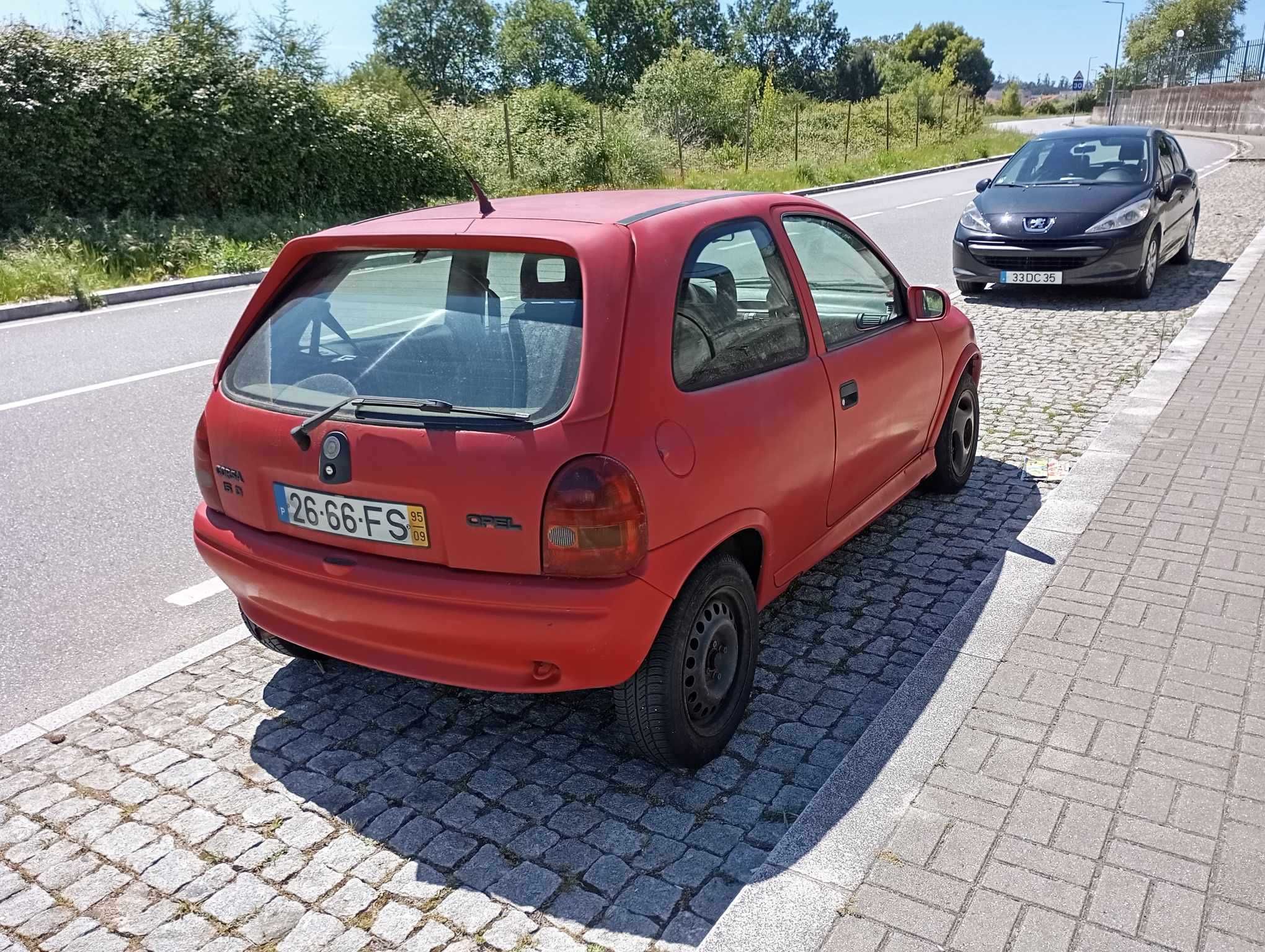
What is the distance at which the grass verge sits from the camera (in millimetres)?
12508

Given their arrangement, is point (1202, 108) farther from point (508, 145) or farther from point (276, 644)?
point (276, 644)

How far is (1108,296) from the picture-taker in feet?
36.7

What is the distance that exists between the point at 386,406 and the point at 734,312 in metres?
1.23

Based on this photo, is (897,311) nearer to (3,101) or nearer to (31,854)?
(31,854)

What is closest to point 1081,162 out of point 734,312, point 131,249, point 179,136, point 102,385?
point 734,312

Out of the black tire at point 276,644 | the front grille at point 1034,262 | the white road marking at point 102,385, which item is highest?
the front grille at point 1034,262

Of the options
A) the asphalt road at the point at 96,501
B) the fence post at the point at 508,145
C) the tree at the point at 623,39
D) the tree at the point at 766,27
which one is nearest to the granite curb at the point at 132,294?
the asphalt road at the point at 96,501

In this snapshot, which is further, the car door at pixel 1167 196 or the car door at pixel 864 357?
the car door at pixel 1167 196

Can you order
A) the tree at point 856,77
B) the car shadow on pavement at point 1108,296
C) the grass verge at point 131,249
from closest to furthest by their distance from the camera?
the car shadow on pavement at point 1108,296
the grass verge at point 131,249
the tree at point 856,77

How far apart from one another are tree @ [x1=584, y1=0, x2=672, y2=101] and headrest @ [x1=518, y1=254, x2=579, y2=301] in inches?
3803

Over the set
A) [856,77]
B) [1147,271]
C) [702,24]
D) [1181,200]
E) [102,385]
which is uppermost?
[702,24]

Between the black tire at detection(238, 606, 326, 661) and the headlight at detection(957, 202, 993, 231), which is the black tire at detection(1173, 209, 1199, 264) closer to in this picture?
the headlight at detection(957, 202, 993, 231)

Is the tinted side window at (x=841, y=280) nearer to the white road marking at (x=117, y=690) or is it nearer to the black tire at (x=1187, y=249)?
the white road marking at (x=117, y=690)

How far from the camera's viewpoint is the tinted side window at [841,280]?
4086mm
